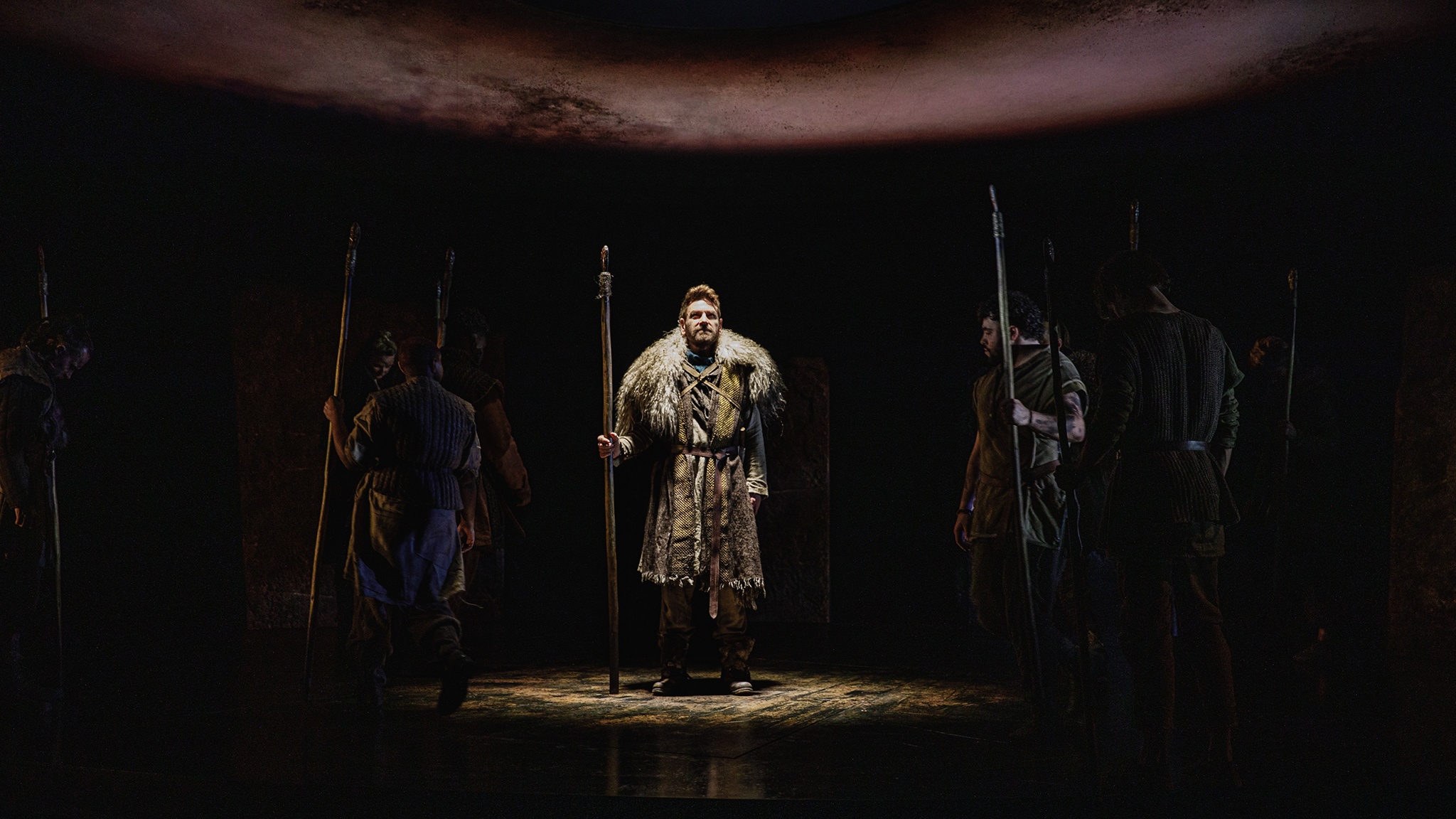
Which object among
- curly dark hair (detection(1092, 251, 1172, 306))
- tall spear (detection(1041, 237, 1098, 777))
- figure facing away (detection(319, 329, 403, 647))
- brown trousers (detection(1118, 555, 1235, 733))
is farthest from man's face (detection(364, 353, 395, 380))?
brown trousers (detection(1118, 555, 1235, 733))

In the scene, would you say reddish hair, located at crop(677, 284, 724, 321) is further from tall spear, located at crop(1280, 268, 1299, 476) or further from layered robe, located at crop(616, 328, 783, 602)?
tall spear, located at crop(1280, 268, 1299, 476)

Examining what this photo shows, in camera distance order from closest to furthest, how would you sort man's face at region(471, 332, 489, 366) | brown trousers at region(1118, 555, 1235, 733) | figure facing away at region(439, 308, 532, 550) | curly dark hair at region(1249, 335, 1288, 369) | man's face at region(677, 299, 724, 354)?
brown trousers at region(1118, 555, 1235, 733) → man's face at region(677, 299, 724, 354) → curly dark hair at region(1249, 335, 1288, 369) → figure facing away at region(439, 308, 532, 550) → man's face at region(471, 332, 489, 366)

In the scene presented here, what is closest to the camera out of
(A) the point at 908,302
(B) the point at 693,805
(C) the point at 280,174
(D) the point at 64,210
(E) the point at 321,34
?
(B) the point at 693,805

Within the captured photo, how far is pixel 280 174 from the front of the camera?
6305 mm

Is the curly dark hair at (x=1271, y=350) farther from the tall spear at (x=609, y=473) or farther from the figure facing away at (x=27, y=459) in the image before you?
the figure facing away at (x=27, y=459)

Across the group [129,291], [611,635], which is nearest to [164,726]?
[611,635]

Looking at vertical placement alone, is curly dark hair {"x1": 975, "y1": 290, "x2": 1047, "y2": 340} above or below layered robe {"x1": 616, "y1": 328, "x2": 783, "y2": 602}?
above

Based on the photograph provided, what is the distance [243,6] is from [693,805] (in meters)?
3.48

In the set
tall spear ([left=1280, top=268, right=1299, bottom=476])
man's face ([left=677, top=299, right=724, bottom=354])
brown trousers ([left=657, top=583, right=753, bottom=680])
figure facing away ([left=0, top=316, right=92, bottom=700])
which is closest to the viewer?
tall spear ([left=1280, top=268, right=1299, bottom=476])

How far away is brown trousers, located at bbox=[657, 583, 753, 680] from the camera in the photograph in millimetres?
4750

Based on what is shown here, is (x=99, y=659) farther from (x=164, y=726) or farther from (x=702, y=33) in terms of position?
(x=702, y=33)

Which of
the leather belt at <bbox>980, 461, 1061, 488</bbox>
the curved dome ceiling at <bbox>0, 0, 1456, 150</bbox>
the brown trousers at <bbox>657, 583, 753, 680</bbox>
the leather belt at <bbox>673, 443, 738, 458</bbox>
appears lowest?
the brown trousers at <bbox>657, 583, 753, 680</bbox>

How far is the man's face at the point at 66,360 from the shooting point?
4637 millimetres

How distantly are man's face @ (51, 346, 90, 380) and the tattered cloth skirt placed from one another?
1496 mm
